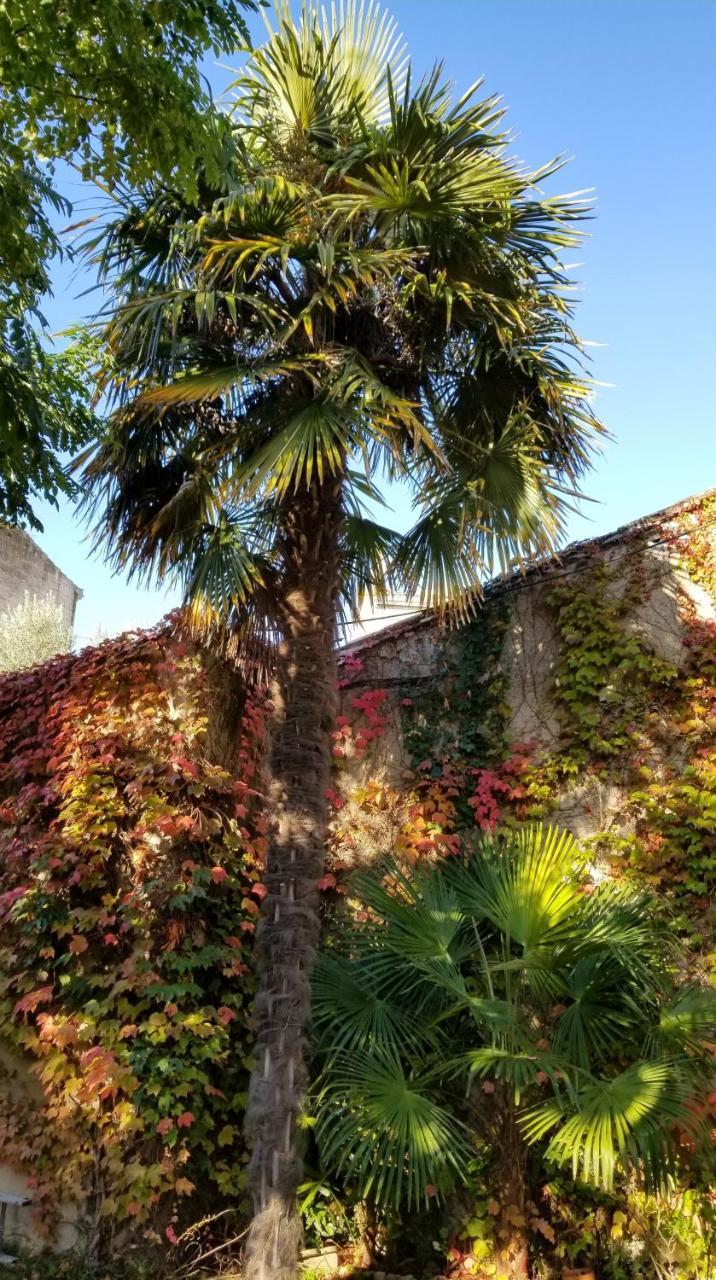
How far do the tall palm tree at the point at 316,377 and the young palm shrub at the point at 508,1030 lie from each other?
41 cm

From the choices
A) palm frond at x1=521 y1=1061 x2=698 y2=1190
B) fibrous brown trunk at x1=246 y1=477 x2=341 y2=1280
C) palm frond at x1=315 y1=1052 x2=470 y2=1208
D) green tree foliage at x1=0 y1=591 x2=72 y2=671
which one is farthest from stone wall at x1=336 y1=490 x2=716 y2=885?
green tree foliage at x1=0 y1=591 x2=72 y2=671

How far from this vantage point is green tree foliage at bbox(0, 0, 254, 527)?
4.16 metres

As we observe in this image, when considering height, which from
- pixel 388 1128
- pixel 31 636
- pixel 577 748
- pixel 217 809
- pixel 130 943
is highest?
pixel 31 636

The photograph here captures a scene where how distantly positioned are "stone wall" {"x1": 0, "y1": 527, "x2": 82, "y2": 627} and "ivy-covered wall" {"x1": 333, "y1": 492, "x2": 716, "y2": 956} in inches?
589

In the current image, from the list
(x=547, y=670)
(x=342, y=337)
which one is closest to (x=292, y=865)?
(x=547, y=670)

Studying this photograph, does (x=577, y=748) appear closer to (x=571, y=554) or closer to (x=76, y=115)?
(x=571, y=554)

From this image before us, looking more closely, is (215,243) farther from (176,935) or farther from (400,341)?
(176,935)

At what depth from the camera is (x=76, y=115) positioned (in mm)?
4684

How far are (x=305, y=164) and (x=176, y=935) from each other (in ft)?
17.4

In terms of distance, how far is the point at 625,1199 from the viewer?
564cm

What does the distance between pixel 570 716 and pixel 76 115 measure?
507cm

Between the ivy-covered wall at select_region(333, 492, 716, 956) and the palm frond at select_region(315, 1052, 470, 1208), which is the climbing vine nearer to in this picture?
the ivy-covered wall at select_region(333, 492, 716, 956)

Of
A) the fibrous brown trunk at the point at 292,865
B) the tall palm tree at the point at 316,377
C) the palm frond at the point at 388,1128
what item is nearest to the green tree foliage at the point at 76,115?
the tall palm tree at the point at 316,377

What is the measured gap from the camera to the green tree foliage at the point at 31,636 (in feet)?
61.1
